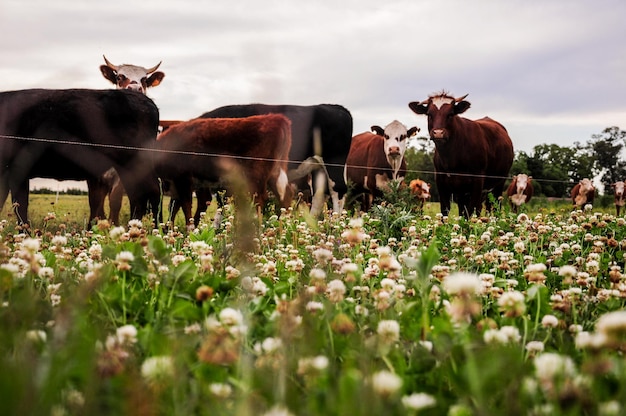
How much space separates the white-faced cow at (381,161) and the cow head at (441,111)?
2073 mm

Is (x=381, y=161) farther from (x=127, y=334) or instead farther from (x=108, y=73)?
(x=127, y=334)

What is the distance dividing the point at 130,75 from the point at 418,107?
5541mm

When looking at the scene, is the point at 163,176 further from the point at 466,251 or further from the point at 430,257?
the point at 430,257

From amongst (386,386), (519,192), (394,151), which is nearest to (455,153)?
(394,151)

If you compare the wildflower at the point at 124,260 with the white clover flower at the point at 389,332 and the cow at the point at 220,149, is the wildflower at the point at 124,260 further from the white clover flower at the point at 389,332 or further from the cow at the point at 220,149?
the cow at the point at 220,149

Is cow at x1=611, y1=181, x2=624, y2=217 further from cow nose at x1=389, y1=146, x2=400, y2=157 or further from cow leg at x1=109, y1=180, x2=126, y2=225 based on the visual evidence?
cow leg at x1=109, y1=180, x2=126, y2=225

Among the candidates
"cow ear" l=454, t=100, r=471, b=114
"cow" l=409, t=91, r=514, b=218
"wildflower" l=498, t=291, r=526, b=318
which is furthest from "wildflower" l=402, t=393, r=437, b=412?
"cow ear" l=454, t=100, r=471, b=114

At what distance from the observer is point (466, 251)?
4.25 m

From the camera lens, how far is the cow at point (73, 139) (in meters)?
7.98

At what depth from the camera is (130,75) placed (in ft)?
39.7

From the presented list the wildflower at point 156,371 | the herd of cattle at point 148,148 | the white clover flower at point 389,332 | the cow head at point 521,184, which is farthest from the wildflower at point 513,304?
the cow head at point 521,184

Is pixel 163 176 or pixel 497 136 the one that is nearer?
pixel 163 176

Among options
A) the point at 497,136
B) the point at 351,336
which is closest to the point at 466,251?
the point at 351,336

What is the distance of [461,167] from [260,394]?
1050 cm
